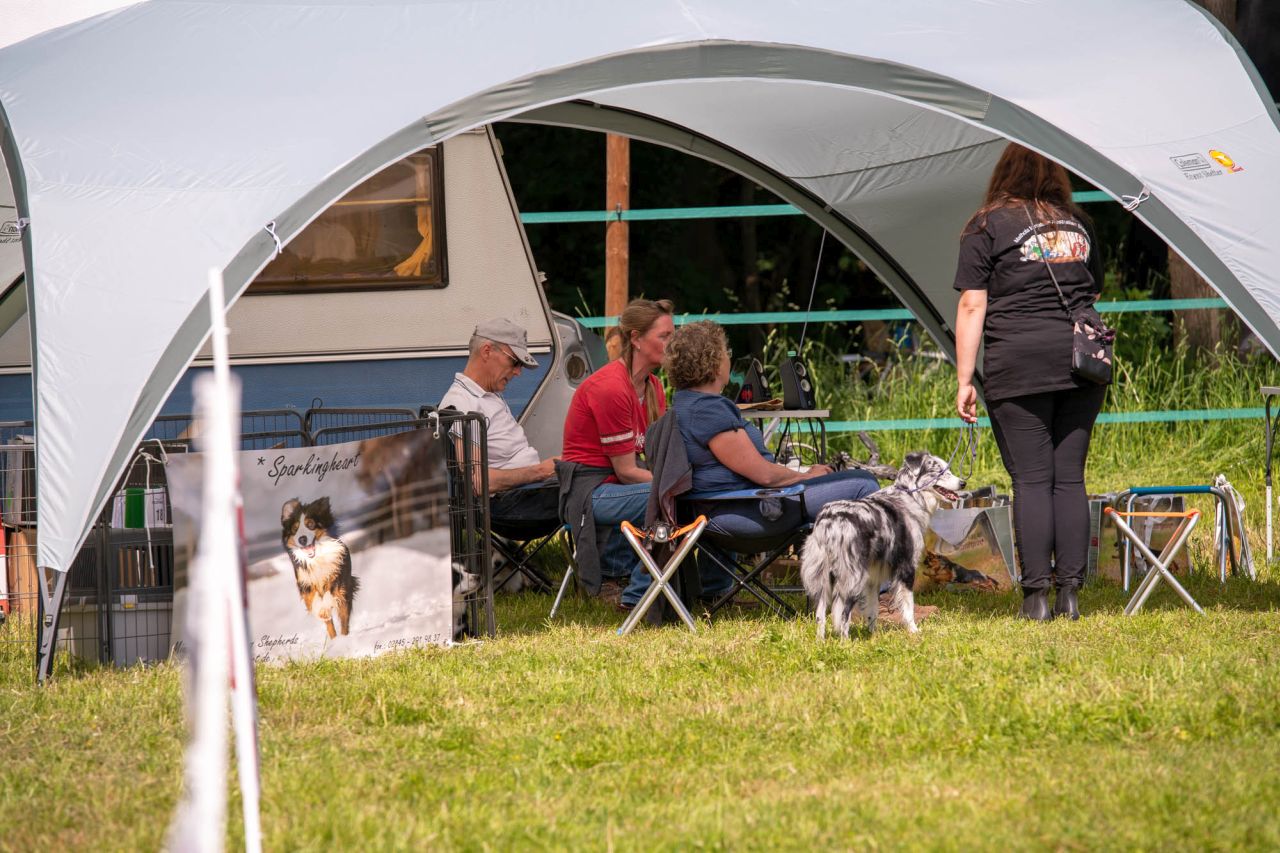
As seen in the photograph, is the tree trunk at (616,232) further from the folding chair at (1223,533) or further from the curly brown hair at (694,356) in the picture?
the folding chair at (1223,533)

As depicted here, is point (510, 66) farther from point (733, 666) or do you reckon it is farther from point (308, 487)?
point (733, 666)

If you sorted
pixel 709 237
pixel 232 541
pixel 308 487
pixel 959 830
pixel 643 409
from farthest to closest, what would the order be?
1. pixel 709 237
2. pixel 643 409
3. pixel 308 487
4. pixel 959 830
5. pixel 232 541

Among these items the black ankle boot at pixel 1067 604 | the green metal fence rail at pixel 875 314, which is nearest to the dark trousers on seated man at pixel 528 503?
the black ankle boot at pixel 1067 604

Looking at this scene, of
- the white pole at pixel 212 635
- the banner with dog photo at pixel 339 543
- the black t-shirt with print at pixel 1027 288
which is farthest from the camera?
the black t-shirt with print at pixel 1027 288

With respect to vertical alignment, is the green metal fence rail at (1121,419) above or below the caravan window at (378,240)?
below

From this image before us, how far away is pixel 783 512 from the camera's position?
17.3ft

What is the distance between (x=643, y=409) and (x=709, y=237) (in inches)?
295

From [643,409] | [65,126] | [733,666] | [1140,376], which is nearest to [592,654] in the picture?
[733,666]

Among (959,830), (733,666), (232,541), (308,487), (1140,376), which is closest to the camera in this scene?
(232,541)

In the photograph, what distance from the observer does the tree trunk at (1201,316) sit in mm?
9805

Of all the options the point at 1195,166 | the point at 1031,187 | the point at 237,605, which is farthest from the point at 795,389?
the point at 237,605

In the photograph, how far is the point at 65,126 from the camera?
4.93m

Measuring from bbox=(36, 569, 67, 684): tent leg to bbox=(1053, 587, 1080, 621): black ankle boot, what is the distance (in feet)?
11.4

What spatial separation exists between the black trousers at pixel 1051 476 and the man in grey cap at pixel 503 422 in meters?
1.95
